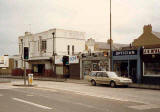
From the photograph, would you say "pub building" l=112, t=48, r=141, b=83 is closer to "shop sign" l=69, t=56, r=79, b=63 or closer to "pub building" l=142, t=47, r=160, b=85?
"pub building" l=142, t=47, r=160, b=85

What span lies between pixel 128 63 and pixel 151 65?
3273 millimetres

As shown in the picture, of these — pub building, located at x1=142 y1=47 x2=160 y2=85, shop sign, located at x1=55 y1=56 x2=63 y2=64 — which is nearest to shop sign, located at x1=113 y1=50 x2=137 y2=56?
pub building, located at x1=142 y1=47 x2=160 y2=85

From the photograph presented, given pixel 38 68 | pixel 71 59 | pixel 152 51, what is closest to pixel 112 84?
pixel 152 51

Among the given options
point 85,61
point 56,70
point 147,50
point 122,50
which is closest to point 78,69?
point 85,61

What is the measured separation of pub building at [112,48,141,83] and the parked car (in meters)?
4.66

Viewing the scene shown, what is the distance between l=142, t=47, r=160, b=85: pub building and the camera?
2805 cm

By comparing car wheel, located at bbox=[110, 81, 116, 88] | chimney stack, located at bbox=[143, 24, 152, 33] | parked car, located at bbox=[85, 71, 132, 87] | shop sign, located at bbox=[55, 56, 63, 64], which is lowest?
car wheel, located at bbox=[110, 81, 116, 88]

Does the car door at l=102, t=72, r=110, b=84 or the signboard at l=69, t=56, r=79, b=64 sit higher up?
the signboard at l=69, t=56, r=79, b=64

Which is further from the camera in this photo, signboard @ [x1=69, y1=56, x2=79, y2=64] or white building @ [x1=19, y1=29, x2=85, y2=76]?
white building @ [x1=19, y1=29, x2=85, y2=76]

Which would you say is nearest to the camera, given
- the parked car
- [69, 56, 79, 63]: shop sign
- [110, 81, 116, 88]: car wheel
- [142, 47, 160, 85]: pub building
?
the parked car

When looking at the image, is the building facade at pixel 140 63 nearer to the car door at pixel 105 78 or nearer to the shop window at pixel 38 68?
the car door at pixel 105 78

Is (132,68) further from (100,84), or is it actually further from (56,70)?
(56,70)

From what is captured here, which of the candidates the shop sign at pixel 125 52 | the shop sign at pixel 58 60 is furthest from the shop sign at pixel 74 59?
the shop sign at pixel 125 52

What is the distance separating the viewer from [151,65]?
2894 cm
